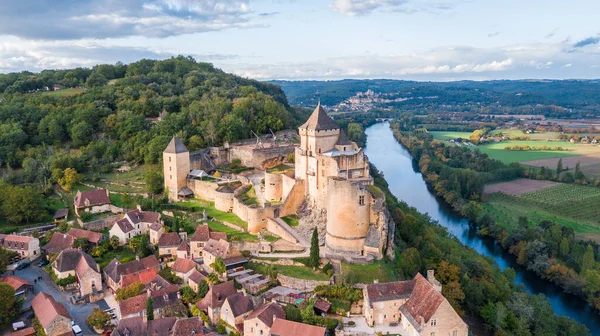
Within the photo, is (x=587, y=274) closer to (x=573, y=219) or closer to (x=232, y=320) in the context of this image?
(x=573, y=219)

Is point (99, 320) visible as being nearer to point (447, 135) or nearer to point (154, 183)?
point (154, 183)

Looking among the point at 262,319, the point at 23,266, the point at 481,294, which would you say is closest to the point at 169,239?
the point at 23,266

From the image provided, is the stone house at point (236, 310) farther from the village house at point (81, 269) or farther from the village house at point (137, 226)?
the village house at point (137, 226)

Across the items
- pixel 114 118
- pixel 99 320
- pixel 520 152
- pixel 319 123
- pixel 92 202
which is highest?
pixel 319 123

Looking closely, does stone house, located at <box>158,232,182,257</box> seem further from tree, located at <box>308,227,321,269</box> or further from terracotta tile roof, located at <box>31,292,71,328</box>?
tree, located at <box>308,227,321,269</box>

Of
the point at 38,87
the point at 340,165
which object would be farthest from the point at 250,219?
the point at 38,87

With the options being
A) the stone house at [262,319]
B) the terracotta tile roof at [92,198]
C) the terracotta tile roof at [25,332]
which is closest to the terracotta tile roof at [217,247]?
the stone house at [262,319]
